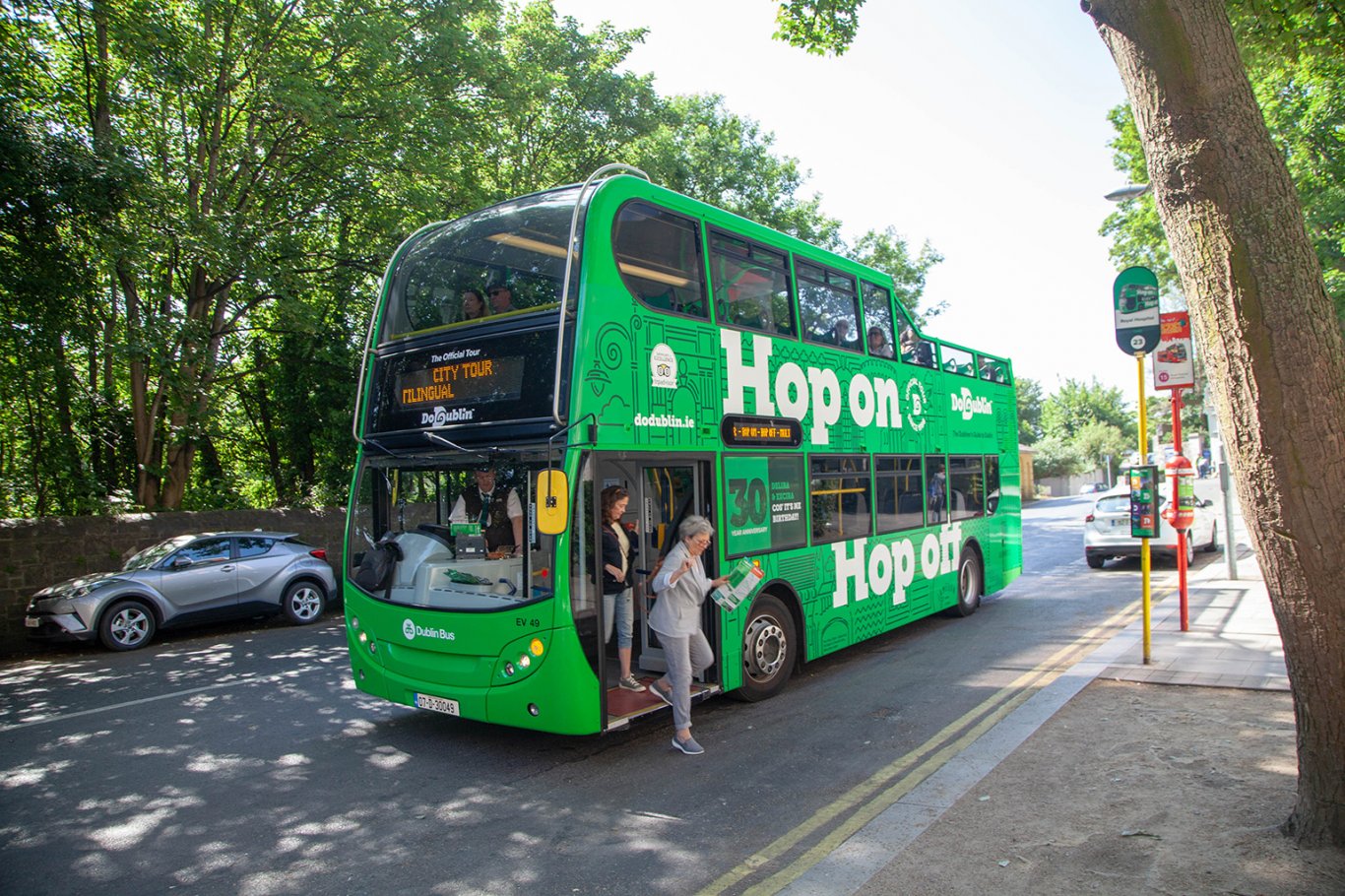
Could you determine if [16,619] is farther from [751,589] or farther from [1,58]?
[751,589]

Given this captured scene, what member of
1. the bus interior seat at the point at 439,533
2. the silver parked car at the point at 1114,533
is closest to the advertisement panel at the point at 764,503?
the bus interior seat at the point at 439,533

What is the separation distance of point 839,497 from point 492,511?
3.95m

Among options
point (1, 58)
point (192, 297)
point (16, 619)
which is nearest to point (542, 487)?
point (16, 619)

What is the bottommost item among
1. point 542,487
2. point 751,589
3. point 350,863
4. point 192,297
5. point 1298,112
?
point 350,863

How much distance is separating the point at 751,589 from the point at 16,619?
37.5 ft

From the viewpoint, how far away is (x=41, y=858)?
482 centimetres

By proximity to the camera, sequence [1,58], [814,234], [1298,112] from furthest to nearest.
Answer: [814,234]
[1298,112]
[1,58]

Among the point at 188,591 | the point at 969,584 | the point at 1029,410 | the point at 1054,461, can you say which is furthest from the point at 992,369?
the point at 1029,410

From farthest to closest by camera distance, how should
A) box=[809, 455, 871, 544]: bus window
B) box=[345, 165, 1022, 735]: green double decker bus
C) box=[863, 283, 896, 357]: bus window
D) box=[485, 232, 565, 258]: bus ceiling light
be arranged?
box=[863, 283, 896, 357]: bus window → box=[809, 455, 871, 544]: bus window → box=[485, 232, 565, 258]: bus ceiling light → box=[345, 165, 1022, 735]: green double decker bus

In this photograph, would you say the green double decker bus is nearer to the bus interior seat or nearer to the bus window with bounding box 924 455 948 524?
the bus interior seat

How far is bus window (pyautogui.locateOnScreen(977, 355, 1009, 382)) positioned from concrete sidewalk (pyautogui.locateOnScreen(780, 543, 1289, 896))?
Answer: 3.94 metres

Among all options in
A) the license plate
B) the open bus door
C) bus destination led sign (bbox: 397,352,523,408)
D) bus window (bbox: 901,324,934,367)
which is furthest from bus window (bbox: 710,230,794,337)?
the license plate

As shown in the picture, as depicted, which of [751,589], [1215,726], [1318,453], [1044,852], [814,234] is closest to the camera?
[1318,453]

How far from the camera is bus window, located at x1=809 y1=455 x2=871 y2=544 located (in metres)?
8.45
